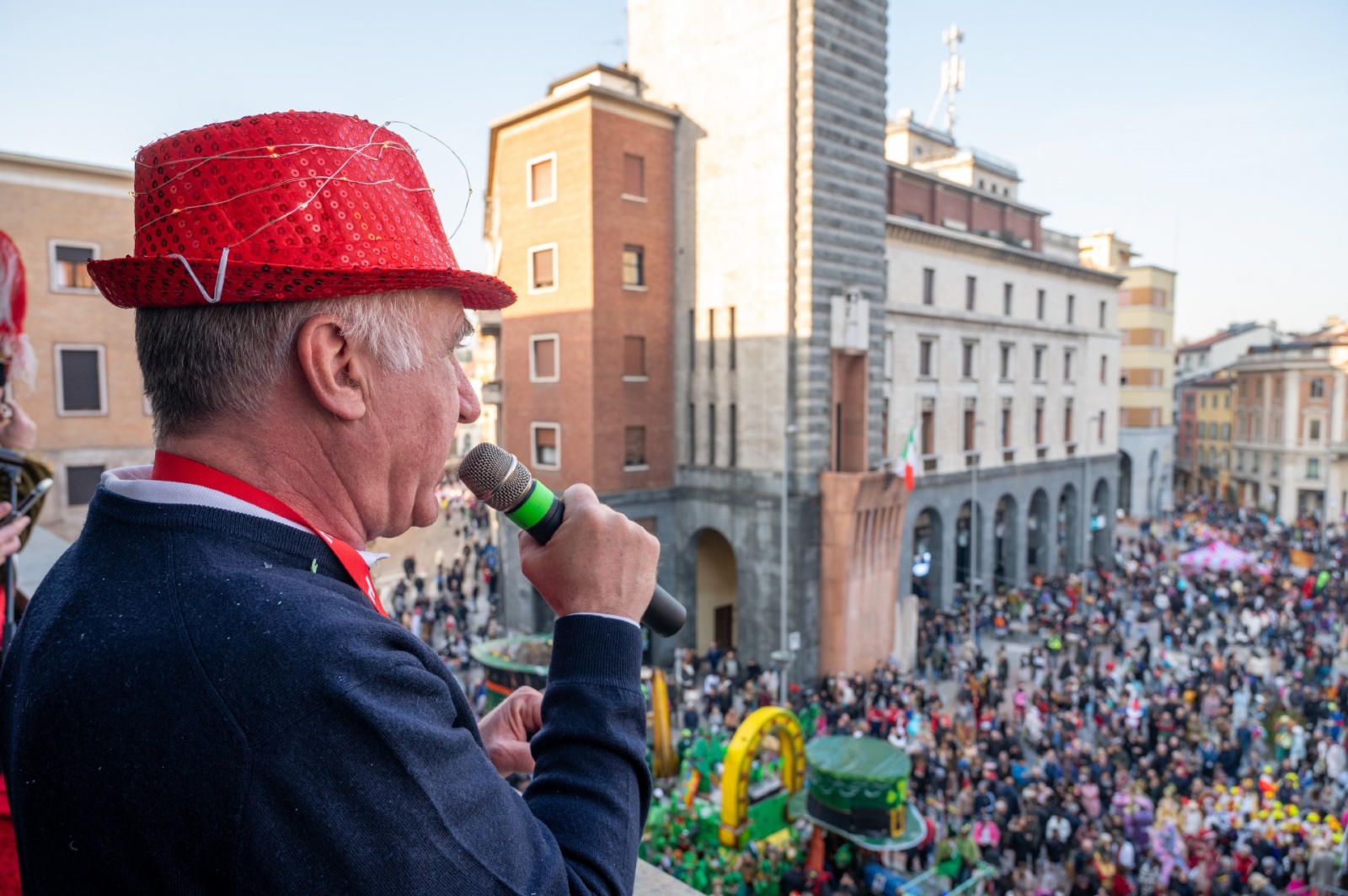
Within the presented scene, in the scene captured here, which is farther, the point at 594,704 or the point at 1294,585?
the point at 1294,585

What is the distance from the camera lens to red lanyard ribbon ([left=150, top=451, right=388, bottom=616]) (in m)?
1.42

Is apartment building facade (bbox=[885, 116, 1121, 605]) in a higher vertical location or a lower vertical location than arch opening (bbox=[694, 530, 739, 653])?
higher

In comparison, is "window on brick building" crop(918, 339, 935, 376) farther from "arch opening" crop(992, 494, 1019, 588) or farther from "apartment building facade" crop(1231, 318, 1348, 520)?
"apartment building facade" crop(1231, 318, 1348, 520)

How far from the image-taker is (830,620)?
23.9 m

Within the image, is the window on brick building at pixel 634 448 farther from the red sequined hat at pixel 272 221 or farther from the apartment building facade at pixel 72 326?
the red sequined hat at pixel 272 221

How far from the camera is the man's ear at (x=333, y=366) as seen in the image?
4.90ft

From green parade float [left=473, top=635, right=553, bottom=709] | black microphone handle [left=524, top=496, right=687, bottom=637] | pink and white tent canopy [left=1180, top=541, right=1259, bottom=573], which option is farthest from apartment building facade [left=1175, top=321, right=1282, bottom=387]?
black microphone handle [left=524, top=496, right=687, bottom=637]

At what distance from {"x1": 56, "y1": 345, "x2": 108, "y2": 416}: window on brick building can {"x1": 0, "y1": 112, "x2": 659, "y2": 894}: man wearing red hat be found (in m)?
27.2

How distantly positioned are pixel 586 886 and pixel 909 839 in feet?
42.3

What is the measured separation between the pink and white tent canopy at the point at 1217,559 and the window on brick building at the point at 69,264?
3609 cm

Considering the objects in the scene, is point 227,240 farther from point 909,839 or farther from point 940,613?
point 940,613

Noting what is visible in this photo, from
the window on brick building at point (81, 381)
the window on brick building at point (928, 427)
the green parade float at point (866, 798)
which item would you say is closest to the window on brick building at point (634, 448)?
the window on brick building at point (928, 427)

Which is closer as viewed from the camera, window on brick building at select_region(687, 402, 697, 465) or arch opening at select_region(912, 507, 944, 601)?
window on brick building at select_region(687, 402, 697, 465)

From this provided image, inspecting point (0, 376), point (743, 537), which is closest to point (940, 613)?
point (743, 537)
